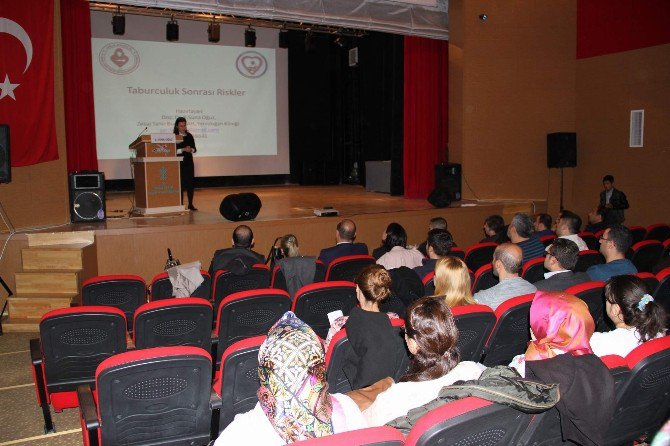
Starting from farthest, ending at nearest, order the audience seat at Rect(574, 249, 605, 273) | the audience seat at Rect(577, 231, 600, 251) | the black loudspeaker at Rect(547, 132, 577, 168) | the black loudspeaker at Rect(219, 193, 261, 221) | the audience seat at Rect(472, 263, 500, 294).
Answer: the black loudspeaker at Rect(547, 132, 577, 168)
the black loudspeaker at Rect(219, 193, 261, 221)
the audience seat at Rect(577, 231, 600, 251)
the audience seat at Rect(574, 249, 605, 273)
the audience seat at Rect(472, 263, 500, 294)

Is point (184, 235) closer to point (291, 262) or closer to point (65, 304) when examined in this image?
point (65, 304)

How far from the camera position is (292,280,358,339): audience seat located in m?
3.62

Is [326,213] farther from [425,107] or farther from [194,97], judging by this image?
[194,97]

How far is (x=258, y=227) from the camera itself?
305 inches

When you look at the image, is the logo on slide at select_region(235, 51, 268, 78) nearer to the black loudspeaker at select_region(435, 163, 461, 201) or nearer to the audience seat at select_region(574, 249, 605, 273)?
the black loudspeaker at select_region(435, 163, 461, 201)

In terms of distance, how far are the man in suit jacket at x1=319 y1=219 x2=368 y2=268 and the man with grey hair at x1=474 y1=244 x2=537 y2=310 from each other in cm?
186

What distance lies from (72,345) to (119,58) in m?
9.41

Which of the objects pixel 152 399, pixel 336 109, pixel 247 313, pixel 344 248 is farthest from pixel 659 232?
pixel 336 109

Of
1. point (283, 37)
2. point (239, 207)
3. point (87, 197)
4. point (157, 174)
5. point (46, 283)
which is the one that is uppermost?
point (283, 37)

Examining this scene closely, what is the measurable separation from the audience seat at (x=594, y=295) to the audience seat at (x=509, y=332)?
1.08 feet

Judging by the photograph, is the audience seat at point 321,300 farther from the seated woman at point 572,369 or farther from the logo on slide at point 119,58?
the logo on slide at point 119,58

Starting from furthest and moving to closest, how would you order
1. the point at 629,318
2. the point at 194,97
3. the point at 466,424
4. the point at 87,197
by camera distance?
1. the point at 194,97
2. the point at 87,197
3. the point at 629,318
4. the point at 466,424

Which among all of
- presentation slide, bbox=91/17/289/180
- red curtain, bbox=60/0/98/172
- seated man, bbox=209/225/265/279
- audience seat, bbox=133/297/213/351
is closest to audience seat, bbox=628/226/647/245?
seated man, bbox=209/225/265/279

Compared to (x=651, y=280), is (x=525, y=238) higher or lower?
higher
